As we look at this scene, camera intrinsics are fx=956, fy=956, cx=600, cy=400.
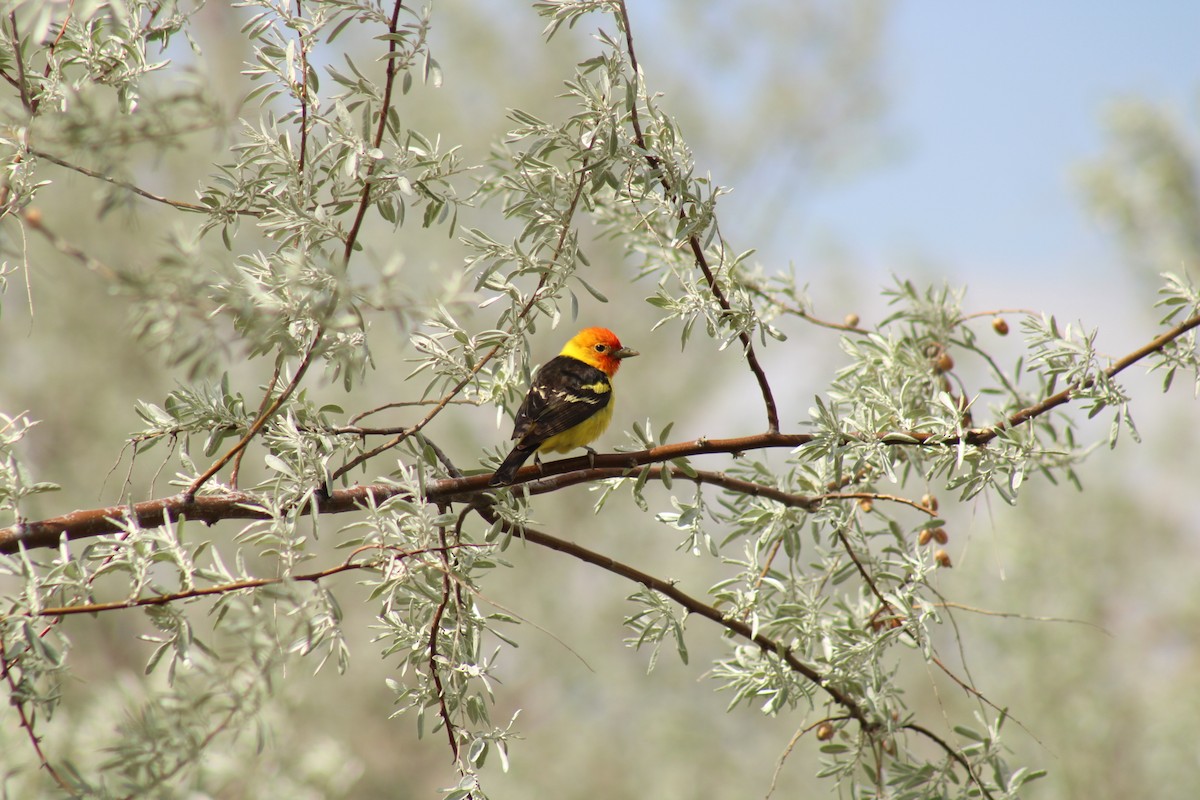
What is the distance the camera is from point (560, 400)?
3645 mm

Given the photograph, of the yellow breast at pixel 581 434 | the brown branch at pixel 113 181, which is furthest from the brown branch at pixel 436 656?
the yellow breast at pixel 581 434

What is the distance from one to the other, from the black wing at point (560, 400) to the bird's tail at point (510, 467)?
0.31 metres

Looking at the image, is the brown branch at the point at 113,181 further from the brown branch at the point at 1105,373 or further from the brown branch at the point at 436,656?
the brown branch at the point at 1105,373

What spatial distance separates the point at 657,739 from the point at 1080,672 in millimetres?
5395

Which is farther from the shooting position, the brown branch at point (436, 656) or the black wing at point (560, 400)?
the black wing at point (560, 400)

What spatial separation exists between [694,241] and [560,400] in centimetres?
169

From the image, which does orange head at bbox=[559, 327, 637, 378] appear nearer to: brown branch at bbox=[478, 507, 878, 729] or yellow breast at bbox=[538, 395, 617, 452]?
yellow breast at bbox=[538, 395, 617, 452]

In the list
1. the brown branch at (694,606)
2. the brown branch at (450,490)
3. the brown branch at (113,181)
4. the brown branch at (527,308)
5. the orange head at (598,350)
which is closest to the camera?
the brown branch at (113,181)

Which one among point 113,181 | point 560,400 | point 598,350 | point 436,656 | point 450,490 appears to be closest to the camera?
point 113,181

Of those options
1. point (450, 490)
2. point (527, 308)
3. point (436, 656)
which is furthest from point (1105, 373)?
point (436, 656)

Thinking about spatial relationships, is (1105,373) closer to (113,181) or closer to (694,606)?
(694,606)

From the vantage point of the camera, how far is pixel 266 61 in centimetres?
199

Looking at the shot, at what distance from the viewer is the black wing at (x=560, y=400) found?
3.37 metres

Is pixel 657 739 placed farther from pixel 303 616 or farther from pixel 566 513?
pixel 303 616
